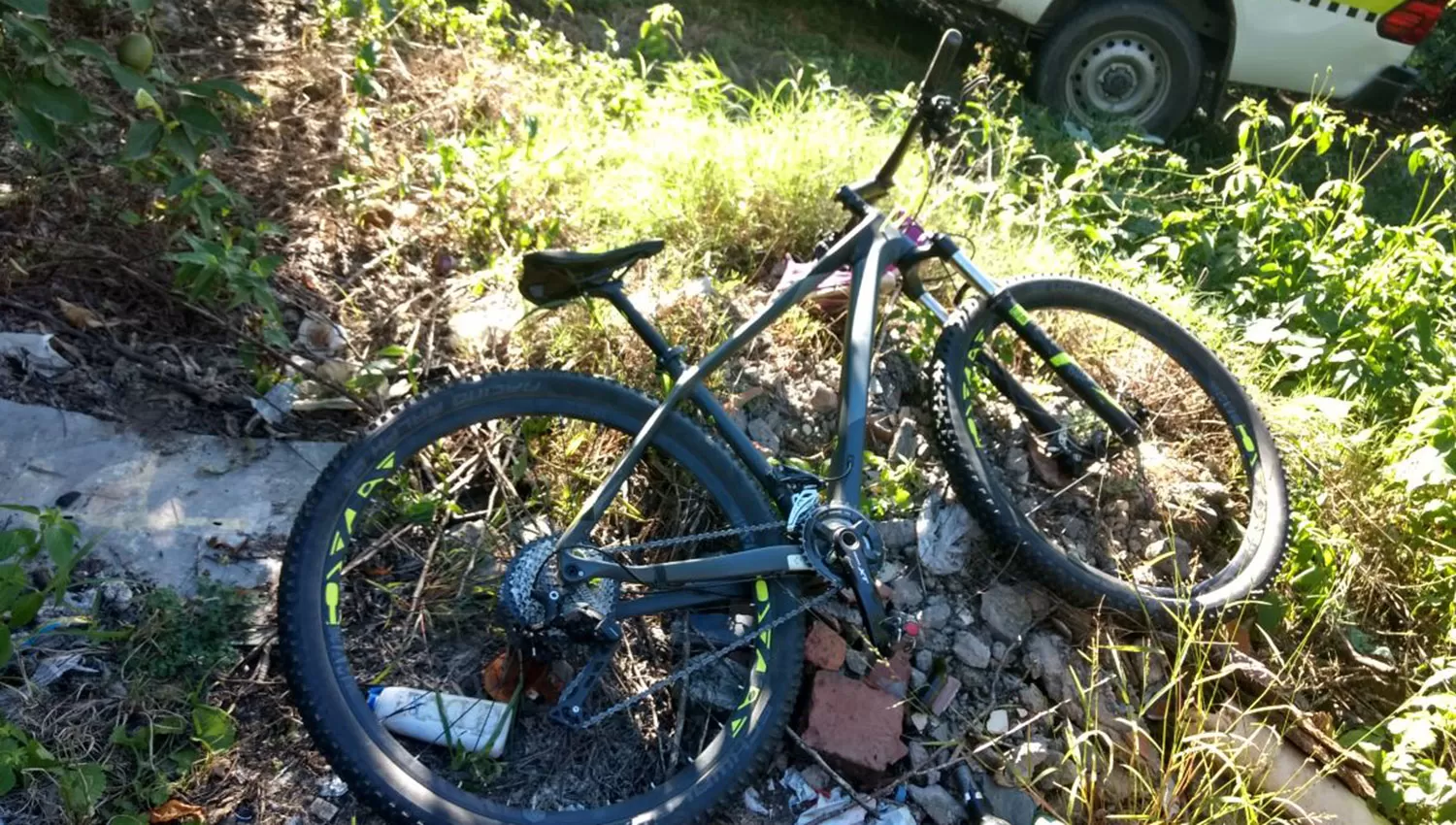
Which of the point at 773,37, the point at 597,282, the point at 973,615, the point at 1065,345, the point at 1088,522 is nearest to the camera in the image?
the point at 597,282

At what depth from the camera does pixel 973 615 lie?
3.11 m

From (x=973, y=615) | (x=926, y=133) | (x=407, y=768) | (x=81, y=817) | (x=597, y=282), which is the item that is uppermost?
(x=926, y=133)

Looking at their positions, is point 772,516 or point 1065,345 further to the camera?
point 1065,345

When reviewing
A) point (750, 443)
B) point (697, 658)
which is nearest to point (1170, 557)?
point (750, 443)

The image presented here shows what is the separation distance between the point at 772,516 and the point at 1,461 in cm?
199

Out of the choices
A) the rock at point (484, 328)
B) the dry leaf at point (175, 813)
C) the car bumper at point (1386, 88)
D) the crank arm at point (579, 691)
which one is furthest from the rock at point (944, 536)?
the car bumper at point (1386, 88)

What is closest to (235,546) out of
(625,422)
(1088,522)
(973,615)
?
(625,422)

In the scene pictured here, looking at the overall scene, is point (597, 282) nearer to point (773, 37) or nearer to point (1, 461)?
point (1, 461)

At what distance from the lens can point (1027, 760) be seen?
2814 millimetres

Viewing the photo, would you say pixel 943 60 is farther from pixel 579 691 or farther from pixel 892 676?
pixel 579 691

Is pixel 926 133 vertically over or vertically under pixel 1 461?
over

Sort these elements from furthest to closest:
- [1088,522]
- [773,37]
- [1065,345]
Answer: [773,37] → [1065,345] → [1088,522]

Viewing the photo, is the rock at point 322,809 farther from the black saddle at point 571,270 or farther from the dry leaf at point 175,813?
the black saddle at point 571,270

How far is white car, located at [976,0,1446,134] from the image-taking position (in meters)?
5.36
